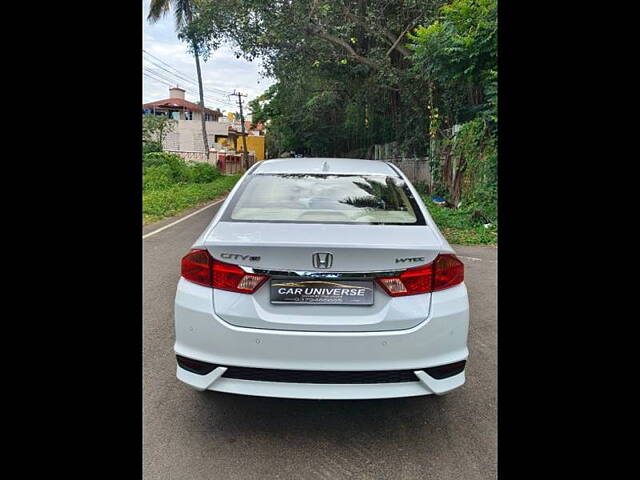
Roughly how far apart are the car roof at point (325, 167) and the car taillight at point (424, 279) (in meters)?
1.21

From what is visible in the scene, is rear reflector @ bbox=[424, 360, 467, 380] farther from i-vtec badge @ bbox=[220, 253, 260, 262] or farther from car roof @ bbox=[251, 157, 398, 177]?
car roof @ bbox=[251, 157, 398, 177]

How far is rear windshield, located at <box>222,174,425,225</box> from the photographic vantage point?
280 cm

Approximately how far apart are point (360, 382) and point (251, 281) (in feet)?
2.40

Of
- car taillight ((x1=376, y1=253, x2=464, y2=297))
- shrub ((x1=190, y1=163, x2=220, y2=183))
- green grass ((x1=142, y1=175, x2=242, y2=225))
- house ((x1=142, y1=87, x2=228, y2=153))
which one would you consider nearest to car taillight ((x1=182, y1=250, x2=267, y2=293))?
car taillight ((x1=376, y1=253, x2=464, y2=297))

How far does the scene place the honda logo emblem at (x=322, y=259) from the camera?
2.29 m

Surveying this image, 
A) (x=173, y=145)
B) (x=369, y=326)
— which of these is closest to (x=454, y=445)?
(x=369, y=326)

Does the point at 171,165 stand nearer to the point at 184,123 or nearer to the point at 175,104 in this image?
the point at 184,123

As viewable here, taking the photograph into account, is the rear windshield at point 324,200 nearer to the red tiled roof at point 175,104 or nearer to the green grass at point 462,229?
the green grass at point 462,229

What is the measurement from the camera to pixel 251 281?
7.65 feet

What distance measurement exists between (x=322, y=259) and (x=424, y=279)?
0.54m

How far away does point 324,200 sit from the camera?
120 inches

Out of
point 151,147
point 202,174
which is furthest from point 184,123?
point 202,174

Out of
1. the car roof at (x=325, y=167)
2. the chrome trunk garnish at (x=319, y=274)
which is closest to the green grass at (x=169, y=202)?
the car roof at (x=325, y=167)
